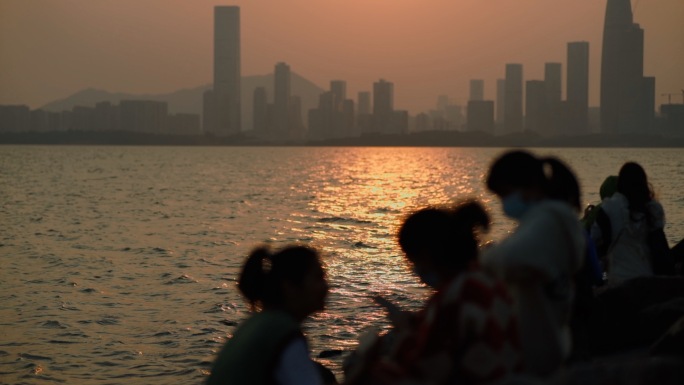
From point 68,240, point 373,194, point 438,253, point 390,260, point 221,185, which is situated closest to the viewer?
point 438,253

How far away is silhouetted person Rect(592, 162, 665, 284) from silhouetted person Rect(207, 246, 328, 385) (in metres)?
4.07

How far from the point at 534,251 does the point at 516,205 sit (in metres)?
0.31

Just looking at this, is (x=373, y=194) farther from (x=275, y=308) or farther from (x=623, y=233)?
(x=275, y=308)

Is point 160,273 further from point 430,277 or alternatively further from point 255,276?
point 430,277

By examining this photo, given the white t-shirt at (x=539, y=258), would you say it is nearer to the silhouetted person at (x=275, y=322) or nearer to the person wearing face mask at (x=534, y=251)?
the person wearing face mask at (x=534, y=251)

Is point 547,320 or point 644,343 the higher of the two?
point 547,320

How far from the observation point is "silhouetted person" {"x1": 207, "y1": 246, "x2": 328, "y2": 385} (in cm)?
408

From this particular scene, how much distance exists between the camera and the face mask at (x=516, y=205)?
13.3 ft

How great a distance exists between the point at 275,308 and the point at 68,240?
94.8 feet

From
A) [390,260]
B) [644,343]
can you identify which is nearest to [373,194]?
[390,260]

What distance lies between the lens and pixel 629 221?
8047 millimetres

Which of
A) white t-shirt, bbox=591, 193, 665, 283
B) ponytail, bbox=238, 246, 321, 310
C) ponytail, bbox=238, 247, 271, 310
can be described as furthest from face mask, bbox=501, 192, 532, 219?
white t-shirt, bbox=591, 193, 665, 283

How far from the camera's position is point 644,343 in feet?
27.6

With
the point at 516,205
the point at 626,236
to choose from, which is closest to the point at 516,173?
the point at 516,205
